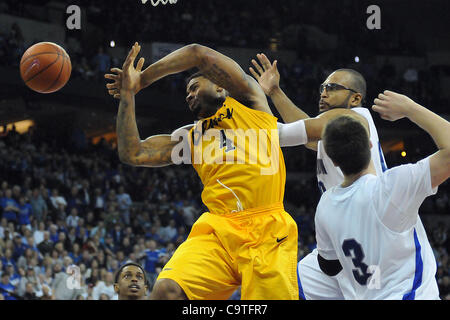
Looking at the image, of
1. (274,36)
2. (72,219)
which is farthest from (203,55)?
(274,36)

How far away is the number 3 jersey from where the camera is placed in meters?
2.86

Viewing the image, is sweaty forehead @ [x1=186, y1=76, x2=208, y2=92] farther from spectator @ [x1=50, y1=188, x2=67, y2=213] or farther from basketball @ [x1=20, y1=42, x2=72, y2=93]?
spectator @ [x1=50, y1=188, x2=67, y2=213]

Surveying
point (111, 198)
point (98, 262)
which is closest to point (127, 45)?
point (111, 198)

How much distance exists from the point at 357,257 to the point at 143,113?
15.2 metres

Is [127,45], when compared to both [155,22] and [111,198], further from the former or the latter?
[111,198]

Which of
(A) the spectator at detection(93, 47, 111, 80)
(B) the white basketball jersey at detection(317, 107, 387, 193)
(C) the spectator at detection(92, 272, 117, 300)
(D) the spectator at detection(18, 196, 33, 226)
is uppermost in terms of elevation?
(A) the spectator at detection(93, 47, 111, 80)

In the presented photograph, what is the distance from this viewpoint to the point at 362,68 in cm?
1850

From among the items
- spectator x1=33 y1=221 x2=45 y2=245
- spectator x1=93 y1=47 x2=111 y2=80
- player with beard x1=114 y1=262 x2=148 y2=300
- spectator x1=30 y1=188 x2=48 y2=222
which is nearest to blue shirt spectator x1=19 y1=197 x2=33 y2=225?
spectator x1=30 y1=188 x2=48 y2=222

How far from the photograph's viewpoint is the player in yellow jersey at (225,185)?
3939 mm

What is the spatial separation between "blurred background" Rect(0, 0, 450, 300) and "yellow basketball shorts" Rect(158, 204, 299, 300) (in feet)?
22.2

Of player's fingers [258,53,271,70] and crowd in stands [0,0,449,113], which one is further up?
crowd in stands [0,0,449,113]

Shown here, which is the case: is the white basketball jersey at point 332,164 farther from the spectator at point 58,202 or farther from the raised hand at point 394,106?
the spectator at point 58,202

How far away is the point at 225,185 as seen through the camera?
4.11m

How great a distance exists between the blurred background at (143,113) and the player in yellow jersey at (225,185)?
6.68 meters
